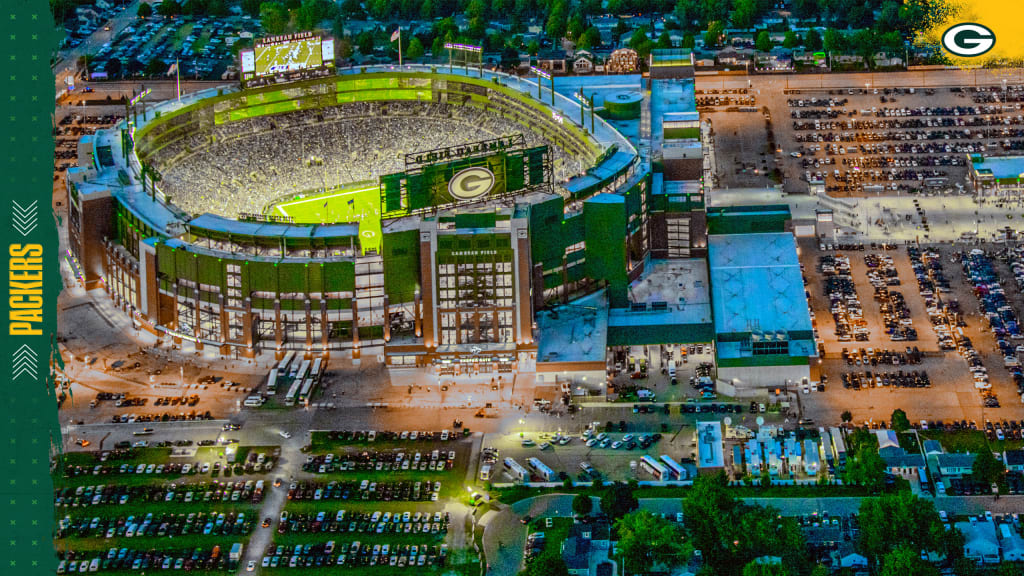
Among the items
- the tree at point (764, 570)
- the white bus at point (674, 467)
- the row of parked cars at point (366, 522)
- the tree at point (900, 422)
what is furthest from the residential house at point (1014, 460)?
the row of parked cars at point (366, 522)

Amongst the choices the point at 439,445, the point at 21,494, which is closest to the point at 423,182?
the point at 439,445

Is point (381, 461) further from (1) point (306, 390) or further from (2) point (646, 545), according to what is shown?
(2) point (646, 545)

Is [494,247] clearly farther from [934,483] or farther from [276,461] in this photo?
[934,483]

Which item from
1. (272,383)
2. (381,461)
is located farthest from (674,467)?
(272,383)

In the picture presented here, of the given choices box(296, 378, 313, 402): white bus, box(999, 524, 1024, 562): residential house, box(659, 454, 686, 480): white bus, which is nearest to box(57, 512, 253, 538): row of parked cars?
box(296, 378, 313, 402): white bus

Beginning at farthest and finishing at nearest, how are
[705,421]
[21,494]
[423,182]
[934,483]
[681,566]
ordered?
1. [423,182]
2. [705,421]
3. [934,483]
4. [681,566]
5. [21,494]

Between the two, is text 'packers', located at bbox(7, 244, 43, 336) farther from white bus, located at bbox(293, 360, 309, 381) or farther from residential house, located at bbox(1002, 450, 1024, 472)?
residential house, located at bbox(1002, 450, 1024, 472)
